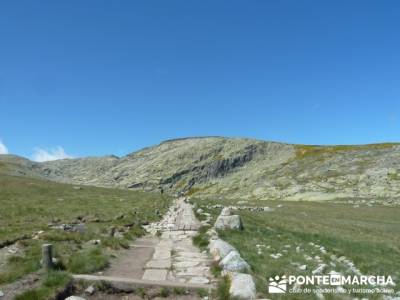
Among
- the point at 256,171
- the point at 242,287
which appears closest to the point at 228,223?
the point at 242,287

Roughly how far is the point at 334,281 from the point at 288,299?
3059 mm

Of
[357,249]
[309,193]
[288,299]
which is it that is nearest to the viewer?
[288,299]

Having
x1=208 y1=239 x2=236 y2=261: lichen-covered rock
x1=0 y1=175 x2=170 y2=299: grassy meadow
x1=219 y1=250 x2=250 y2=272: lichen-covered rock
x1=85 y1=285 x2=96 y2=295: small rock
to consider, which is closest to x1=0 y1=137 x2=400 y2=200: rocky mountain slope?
x1=0 y1=175 x2=170 y2=299: grassy meadow

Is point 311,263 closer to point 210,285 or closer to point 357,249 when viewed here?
point 210,285

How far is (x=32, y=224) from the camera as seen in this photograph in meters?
24.5

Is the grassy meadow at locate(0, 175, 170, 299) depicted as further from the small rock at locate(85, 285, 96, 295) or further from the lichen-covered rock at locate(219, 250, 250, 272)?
the lichen-covered rock at locate(219, 250, 250, 272)

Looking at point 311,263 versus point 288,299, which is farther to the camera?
point 311,263

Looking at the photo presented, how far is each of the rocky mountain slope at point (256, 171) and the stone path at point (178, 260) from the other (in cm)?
5446

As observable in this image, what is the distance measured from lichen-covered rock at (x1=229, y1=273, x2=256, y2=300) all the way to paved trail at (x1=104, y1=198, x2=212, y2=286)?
1.27 meters

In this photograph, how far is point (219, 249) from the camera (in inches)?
632

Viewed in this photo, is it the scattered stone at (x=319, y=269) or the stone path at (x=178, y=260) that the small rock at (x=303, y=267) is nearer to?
the scattered stone at (x=319, y=269)

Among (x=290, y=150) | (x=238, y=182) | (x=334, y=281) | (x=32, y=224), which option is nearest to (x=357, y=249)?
(x=334, y=281)

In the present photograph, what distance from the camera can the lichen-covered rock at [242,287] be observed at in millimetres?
10797

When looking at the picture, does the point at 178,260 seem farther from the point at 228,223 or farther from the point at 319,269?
the point at 228,223
